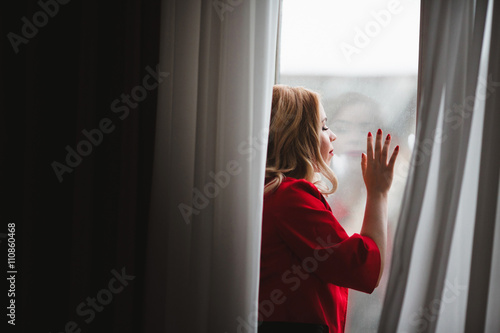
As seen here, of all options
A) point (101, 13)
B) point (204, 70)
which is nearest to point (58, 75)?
point (101, 13)

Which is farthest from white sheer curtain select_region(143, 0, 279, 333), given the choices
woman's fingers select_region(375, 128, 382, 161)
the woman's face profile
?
woman's fingers select_region(375, 128, 382, 161)

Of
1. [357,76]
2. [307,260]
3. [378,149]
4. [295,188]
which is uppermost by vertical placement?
[357,76]

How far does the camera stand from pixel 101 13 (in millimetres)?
1099

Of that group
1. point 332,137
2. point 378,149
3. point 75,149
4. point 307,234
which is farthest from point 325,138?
point 75,149

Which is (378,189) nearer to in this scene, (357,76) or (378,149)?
(378,149)

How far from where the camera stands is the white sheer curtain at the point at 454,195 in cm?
100

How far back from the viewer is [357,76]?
4.12 ft

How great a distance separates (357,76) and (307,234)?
0.52 m

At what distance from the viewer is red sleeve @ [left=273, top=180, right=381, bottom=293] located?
1.01 meters

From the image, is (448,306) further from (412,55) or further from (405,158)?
(412,55)

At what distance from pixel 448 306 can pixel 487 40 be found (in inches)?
25.6

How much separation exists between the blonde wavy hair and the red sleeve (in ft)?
0.29

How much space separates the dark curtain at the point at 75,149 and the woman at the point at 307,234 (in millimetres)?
337

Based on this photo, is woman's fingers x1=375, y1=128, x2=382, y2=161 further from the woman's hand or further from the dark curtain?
the dark curtain
